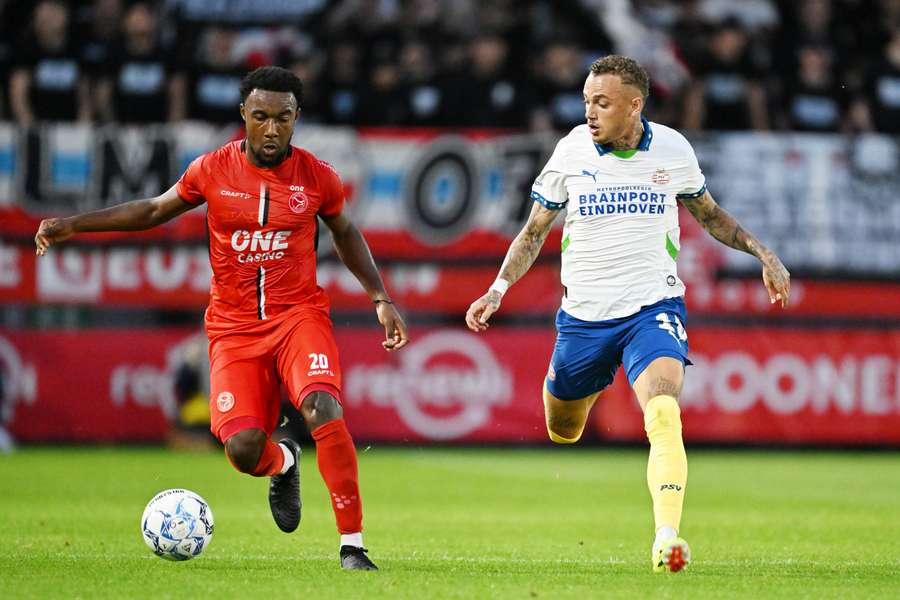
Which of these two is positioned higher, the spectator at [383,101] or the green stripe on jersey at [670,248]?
the spectator at [383,101]

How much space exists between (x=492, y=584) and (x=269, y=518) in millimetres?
4377

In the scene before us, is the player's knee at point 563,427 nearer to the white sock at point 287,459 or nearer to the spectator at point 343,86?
the white sock at point 287,459

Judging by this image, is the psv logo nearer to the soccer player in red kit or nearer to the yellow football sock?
the soccer player in red kit

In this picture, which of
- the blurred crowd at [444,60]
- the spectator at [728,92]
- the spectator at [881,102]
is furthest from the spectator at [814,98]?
the spectator at [728,92]

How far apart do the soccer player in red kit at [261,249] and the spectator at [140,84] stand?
984 cm

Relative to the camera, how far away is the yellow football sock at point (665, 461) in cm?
777

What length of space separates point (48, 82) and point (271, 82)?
1070 cm

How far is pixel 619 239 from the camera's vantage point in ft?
28.7

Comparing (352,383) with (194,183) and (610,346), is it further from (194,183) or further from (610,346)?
(194,183)

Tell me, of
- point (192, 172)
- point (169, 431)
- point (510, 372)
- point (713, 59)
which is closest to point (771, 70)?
point (713, 59)

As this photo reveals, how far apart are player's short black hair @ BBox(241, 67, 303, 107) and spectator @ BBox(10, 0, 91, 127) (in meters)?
10.3

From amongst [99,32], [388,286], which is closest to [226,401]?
[388,286]

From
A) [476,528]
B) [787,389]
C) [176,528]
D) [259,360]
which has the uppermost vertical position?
[259,360]

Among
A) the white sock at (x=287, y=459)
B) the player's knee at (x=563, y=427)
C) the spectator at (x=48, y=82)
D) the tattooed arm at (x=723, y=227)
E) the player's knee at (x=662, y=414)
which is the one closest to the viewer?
the player's knee at (x=662, y=414)
